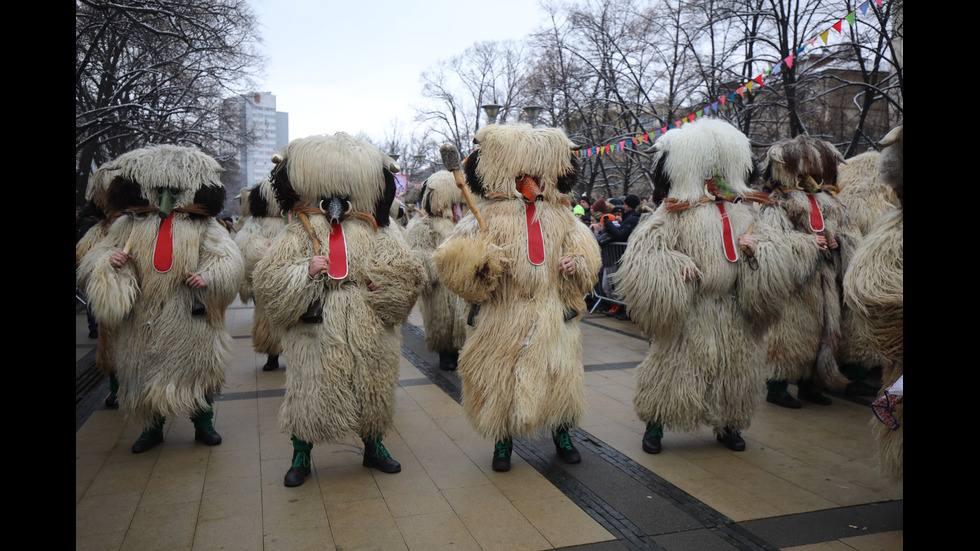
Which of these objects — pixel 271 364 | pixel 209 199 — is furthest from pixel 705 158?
pixel 271 364

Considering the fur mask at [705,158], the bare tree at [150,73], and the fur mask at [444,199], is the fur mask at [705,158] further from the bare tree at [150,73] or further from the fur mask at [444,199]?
the bare tree at [150,73]

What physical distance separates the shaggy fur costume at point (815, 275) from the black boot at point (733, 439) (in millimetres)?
1251

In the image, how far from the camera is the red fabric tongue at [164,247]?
14.4 ft

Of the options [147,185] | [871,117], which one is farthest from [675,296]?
[871,117]

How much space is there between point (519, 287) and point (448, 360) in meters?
3.22

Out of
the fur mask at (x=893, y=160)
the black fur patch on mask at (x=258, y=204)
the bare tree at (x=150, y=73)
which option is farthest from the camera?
the bare tree at (x=150, y=73)

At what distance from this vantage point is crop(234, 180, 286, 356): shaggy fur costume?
6.65m

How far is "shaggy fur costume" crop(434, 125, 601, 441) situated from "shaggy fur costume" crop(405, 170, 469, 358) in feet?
8.85

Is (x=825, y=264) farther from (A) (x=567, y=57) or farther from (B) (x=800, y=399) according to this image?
(A) (x=567, y=57)

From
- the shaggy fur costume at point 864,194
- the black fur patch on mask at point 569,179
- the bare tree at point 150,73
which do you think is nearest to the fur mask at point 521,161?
the black fur patch on mask at point 569,179

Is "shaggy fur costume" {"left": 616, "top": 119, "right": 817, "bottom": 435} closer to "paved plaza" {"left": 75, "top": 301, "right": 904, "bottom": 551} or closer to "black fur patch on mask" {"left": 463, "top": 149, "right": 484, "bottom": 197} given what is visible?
"paved plaza" {"left": 75, "top": 301, "right": 904, "bottom": 551}

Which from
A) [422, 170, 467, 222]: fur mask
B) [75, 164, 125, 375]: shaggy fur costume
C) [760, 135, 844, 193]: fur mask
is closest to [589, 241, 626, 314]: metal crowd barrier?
[422, 170, 467, 222]: fur mask

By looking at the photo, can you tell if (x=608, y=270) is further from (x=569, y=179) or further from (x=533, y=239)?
(x=533, y=239)

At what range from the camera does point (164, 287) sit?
14.4ft
